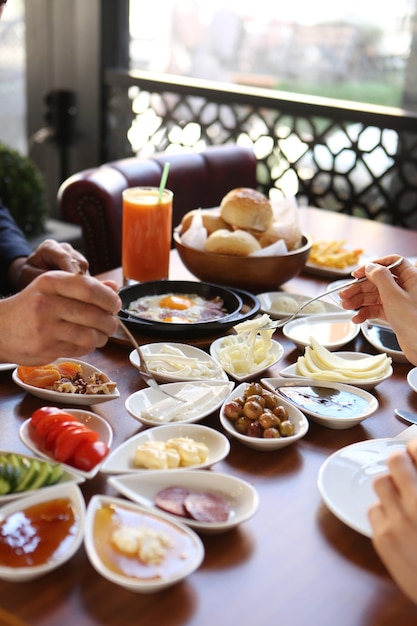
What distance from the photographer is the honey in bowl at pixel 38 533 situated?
1.04 m

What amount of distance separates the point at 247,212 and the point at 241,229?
5 centimetres

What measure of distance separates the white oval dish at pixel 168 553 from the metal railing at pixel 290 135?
3221mm

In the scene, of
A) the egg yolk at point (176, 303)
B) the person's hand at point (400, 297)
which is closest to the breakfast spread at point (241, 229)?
the egg yolk at point (176, 303)

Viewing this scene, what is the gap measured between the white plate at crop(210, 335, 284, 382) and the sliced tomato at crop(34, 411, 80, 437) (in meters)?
0.41

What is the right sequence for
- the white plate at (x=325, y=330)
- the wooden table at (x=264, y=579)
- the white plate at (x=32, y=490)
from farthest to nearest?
the white plate at (x=325, y=330) → the white plate at (x=32, y=490) → the wooden table at (x=264, y=579)

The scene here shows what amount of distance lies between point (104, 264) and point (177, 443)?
1642 mm

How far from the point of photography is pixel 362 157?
4.10m

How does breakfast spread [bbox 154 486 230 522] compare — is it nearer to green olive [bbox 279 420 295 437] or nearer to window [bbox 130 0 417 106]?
green olive [bbox 279 420 295 437]

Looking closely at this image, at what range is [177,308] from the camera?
193cm

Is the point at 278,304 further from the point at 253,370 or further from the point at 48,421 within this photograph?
the point at 48,421

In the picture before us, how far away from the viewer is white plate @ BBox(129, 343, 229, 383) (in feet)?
5.21

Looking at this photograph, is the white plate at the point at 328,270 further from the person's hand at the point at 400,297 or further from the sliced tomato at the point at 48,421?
the sliced tomato at the point at 48,421

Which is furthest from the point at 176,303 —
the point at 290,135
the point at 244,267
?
the point at 290,135

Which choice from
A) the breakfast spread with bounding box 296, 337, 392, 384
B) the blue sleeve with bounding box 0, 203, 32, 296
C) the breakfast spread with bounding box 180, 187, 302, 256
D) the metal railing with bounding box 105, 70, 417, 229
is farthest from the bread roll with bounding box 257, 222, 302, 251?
the metal railing with bounding box 105, 70, 417, 229
